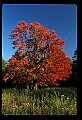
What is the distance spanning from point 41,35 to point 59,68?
1.94 feet

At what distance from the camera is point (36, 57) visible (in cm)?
379

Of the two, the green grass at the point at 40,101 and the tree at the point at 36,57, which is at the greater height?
the tree at the point at 36,57

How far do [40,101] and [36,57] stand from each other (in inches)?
27.7

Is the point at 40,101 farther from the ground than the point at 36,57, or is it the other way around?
the point at 36,57

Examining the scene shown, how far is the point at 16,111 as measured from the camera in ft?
10.7

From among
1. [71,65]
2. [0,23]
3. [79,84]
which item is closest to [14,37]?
[71,65]

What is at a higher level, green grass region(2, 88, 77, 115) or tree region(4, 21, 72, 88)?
tree region(4, 21, 72, 88)

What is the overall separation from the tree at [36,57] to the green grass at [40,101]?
0.17 meters

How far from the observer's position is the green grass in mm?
3254

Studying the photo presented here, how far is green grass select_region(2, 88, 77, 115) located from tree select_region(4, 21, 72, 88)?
17 cm

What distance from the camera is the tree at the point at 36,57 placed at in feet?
12.1

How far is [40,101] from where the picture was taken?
3.49 metres

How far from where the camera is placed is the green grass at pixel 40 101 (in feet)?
10.7
